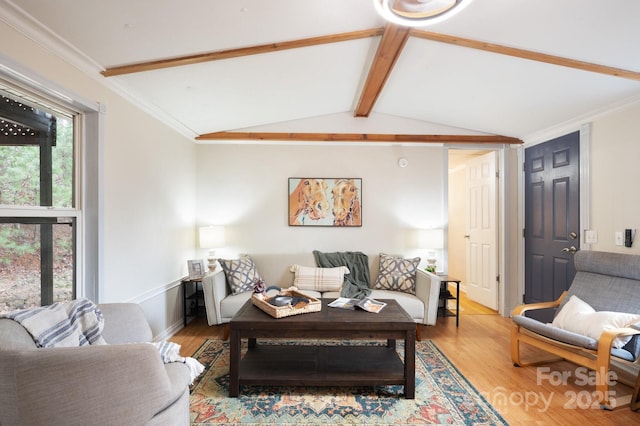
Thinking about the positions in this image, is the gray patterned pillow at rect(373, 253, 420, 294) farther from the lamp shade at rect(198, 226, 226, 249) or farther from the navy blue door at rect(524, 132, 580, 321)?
the lamp shade at rect(198, 226, 226, 249)

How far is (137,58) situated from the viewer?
6.81ft

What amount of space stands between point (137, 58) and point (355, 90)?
2.00 meters

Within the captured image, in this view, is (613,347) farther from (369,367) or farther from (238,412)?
(238,412)

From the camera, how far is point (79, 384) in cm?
118

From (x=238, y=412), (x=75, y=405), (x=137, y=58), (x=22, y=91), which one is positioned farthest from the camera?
(x=137, y=58)

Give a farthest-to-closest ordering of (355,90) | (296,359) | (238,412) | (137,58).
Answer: (355,90)
(296,359)
(137,58)
(238,412)

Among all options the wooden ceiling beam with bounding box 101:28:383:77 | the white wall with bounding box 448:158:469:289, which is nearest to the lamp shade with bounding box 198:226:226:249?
the wooden ceiling beam with bounding box 101:28:383:77

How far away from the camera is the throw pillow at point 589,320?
6.74ft

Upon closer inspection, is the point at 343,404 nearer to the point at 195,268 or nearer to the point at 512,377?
the point at 512,377

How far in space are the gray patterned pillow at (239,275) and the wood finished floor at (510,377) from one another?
0.50m

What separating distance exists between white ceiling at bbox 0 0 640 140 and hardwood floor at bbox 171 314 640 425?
2.32 m

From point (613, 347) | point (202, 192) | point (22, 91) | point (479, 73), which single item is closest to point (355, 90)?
point (479, 73)

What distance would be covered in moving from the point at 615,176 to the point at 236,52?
3.36 meters

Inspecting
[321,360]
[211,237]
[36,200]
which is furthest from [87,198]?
[321,360]
